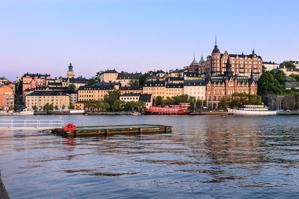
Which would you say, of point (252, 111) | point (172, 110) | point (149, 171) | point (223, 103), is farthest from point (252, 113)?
point (149, 171)

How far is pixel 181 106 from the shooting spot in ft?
596

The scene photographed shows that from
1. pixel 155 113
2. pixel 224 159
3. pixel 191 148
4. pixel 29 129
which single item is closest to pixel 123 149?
pixel 191 148

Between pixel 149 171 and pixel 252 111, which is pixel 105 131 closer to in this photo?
pixel 149 171

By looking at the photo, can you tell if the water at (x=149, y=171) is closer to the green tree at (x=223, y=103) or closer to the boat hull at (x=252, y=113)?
the boat hull at (x=252, y=113)

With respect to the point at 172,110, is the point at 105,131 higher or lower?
lower

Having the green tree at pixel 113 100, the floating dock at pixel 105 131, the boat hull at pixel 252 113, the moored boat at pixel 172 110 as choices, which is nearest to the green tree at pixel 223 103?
the moored boat at pixel 172 110

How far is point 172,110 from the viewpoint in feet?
576

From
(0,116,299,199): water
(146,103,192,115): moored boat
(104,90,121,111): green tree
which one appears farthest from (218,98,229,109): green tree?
(0,116,299,199): water

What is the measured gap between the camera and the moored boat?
573 feet

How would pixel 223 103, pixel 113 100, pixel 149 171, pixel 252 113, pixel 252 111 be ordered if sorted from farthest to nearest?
pixel 113 100 < pixel 223 103 < pixel 252 111 < pixel 252 113 < pixel 149 171

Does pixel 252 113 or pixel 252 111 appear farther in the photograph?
pixel 252 111

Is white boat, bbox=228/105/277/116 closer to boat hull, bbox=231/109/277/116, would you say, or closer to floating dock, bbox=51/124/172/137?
boat hull, bbox=231/109/277/116

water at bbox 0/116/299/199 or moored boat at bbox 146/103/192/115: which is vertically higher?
moored boat at bbox 146/103/192/115

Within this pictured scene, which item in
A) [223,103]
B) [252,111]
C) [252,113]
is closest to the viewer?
[252,113]
